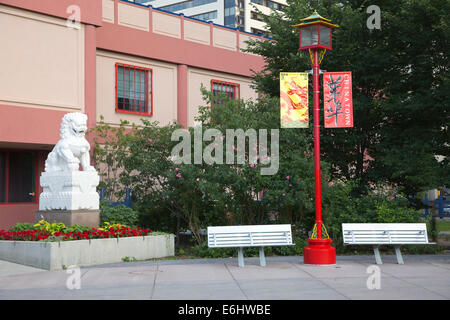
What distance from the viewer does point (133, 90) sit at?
74.2ft

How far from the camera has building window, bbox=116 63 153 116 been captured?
2216 cm

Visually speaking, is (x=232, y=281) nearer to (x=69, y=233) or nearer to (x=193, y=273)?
(x=193, y=273)

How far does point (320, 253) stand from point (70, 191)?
615cm

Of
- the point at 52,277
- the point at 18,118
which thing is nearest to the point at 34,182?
the point at 18,118

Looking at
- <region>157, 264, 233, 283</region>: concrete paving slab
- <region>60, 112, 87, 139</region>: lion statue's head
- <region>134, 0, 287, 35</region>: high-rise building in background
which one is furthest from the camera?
<region>134, 0, 287, 35</region>: high-rise building in background

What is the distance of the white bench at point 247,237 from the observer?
1148 cm

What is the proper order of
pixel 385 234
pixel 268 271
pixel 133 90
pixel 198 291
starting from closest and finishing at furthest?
pixel 198 291
pixel 268 271
pixel 385 234
pixel 133 90

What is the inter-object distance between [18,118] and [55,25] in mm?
3516

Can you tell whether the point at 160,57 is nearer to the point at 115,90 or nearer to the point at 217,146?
the point at 115,90

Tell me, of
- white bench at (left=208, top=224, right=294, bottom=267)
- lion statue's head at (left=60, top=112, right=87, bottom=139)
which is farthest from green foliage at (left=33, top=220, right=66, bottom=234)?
white bench at (left=208, top=224, right=294, bottom=267)

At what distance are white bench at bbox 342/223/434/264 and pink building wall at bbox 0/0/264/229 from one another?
10.9 metres

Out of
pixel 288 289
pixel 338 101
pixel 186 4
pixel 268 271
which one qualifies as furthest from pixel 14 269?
pixel 186 4

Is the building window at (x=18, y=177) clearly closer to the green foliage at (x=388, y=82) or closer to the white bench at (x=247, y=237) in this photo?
the green foliage at (x=388, y=82)

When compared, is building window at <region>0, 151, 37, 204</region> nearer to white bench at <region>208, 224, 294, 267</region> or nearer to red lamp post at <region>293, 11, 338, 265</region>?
white bench at <region>208, 224, 294, 267</region>
